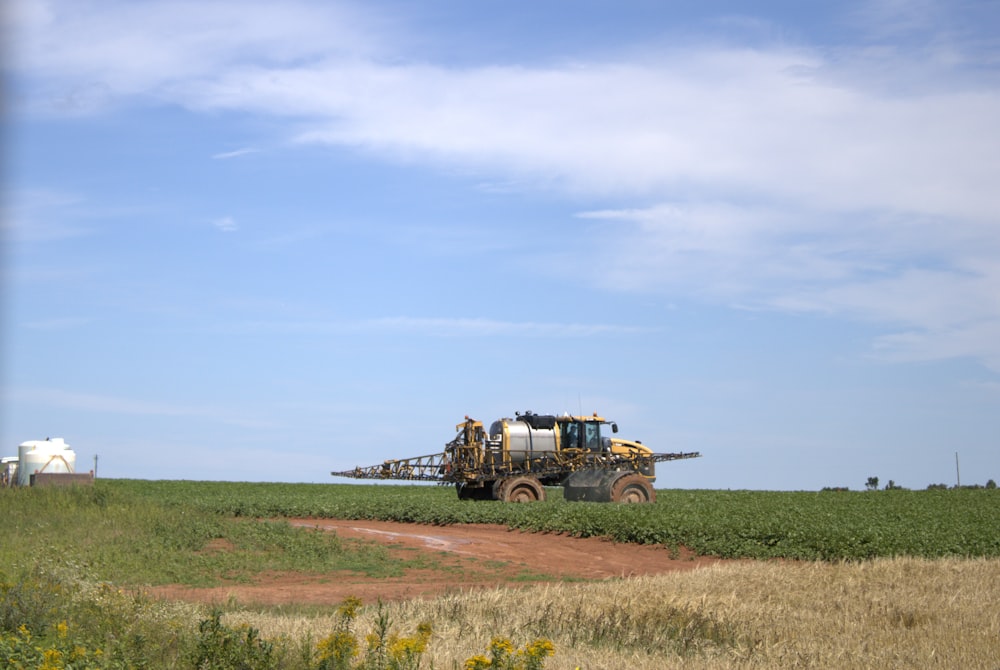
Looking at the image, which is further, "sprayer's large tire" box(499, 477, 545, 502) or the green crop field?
"sprayer's large tire" box(499, 477, 545, 502)

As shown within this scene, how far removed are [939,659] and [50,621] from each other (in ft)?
31.4

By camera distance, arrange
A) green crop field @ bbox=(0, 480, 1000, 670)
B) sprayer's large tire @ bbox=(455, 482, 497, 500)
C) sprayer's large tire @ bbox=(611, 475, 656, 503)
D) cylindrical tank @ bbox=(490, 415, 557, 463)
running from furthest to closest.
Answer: sprayer's large tire @ bbox=(455, 482, 497, 500)
cylindrical tank @ bbox=(490, 415, 557, 463)
sprayer's large tire @ bbox=(611, 475, 656, 503)
green crop field @ bbox=(0, 480, 1000, 670)

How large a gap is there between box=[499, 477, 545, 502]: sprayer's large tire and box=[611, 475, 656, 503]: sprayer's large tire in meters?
3.21

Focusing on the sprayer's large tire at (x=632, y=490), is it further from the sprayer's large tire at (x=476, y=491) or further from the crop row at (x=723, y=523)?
the sprayer's large tire at (x=476, y=491)

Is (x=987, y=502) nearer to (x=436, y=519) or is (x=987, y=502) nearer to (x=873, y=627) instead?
(x=436, y=519)

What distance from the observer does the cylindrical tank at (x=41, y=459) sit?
3781cm

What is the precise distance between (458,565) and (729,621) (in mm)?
8853

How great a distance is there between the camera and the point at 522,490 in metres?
35.1

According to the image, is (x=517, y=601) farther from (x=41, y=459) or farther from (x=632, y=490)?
(x=41, y=459)

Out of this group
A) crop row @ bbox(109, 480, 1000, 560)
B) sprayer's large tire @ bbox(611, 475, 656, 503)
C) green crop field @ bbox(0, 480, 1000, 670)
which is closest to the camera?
green crop field @ bbox(0, 480, 1000, 670)

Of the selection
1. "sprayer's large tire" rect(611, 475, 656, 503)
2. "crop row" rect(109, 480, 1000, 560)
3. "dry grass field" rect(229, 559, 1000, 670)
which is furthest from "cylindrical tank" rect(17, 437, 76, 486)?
"dry grass field" rect(229, 559, 1000, 670)

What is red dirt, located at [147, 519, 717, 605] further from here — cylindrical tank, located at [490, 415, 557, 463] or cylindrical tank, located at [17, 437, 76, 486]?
cylindrical tank, located at [17, 437, 76, 486]

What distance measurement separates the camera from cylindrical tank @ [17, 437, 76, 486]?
1489 inches

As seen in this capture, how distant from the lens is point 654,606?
13.7 m
